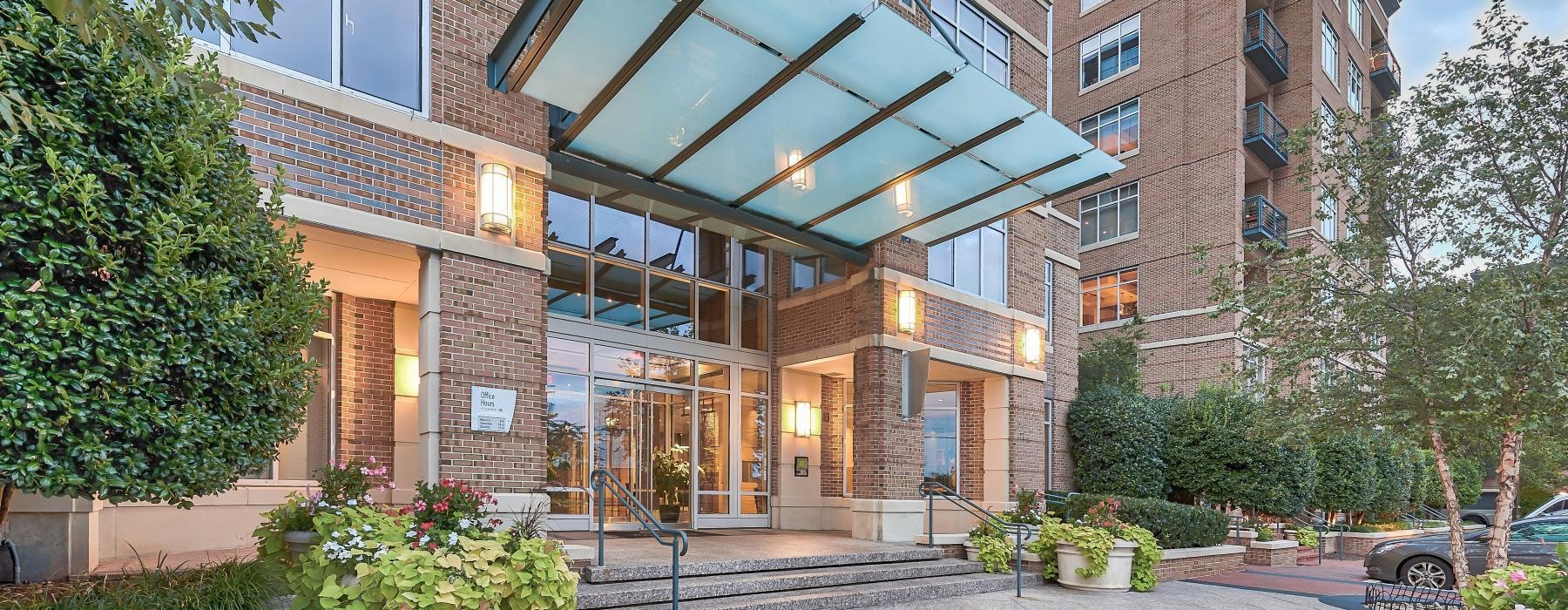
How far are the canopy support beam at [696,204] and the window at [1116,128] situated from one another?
15741mm

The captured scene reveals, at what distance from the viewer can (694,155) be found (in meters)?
9.20

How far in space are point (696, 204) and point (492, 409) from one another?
3436 mm

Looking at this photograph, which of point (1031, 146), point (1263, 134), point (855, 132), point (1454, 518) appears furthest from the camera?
point (1263, 134)

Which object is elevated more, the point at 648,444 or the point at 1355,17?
the point at 1355,17

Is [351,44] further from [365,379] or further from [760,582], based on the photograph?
[760,582]

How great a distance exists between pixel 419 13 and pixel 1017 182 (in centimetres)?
633

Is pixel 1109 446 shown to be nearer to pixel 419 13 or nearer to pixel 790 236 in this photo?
pixel 790 236

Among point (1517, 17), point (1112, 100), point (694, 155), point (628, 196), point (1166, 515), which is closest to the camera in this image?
point (1517, 17)

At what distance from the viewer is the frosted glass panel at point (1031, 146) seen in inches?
357

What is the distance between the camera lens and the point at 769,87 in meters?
8.17

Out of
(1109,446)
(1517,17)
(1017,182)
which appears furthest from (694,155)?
(1109,446)

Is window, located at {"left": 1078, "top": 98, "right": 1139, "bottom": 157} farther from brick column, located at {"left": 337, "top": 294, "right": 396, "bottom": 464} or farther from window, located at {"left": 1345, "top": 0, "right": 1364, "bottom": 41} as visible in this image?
brick column, located at {"left": 337, "top": 294, "right": 396, "bottom": 464}

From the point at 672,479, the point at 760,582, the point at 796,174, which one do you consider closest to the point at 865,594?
the point at 760,582

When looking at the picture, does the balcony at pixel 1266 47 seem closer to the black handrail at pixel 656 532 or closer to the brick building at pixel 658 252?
the brick building at pixel 658 252
